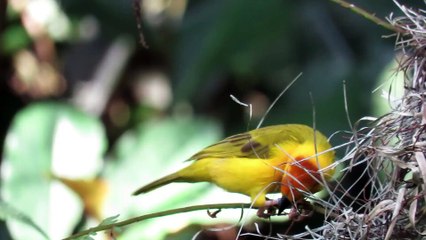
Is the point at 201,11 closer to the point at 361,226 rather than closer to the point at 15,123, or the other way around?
the point at 15,123

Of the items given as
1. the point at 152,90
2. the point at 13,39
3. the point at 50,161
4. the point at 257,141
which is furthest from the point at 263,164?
the point at 152,90

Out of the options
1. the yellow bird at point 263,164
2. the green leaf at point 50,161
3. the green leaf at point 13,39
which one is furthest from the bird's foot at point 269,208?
the green leaf at point 13,39

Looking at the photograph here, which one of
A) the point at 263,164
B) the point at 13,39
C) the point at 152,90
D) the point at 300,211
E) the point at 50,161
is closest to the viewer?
the point at 300,211

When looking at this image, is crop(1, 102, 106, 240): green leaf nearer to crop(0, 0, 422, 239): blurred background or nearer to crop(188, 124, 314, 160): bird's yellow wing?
crop(0, 0, 422, 239): blurred background

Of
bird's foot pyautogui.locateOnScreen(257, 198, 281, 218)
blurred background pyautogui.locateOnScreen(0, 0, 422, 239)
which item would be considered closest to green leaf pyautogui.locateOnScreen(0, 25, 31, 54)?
blurred background pyautogui.locateOnScreen(0, 0, 422, 239)

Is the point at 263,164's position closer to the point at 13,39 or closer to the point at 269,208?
the point at 269,208

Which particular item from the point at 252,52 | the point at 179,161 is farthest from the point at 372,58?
the point at 179,161

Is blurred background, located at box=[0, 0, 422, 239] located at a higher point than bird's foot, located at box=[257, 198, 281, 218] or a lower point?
higher
